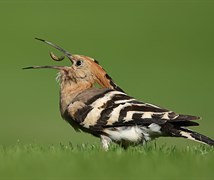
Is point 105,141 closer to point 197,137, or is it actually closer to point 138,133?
point 138,133

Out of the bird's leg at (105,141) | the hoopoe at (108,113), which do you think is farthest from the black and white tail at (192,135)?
the bird's leg at (105,141)

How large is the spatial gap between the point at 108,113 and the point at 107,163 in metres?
2.12

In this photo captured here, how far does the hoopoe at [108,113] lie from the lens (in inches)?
425

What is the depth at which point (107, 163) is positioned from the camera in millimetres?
9055

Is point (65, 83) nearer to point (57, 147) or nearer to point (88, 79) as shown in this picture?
point (88, 79)

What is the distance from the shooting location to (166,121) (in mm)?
10719

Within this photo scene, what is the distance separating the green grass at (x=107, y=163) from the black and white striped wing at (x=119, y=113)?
0.38 metres

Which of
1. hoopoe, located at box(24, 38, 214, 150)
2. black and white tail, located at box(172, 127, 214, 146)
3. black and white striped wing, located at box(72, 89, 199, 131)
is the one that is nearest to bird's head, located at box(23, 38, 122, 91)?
hoopoe, located at box(24, 38, 214, 150)

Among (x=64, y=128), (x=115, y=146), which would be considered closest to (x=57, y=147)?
(x=115, y=146)

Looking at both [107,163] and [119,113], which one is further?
[119,113]

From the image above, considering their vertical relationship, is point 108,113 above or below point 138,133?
above

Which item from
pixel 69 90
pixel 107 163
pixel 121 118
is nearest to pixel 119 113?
pixel 121 118

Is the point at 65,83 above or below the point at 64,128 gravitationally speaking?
above

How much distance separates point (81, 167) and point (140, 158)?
2.83 ft
